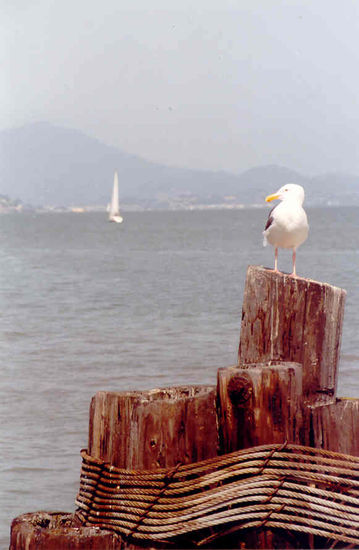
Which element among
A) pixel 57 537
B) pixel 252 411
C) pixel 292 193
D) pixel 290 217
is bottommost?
pixel 57 537

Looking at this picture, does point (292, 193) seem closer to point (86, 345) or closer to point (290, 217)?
point (290, 217)

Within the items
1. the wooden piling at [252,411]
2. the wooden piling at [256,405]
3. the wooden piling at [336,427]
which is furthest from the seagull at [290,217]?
the wooden piling at [256,405]

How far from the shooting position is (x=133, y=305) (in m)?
26.3

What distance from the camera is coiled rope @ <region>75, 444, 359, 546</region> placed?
3.93m

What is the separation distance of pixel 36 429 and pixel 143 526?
19.3 feet

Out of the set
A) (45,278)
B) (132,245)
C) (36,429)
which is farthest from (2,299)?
(132,245)

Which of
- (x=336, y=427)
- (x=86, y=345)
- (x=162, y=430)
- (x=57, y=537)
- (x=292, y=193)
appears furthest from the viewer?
(x=86, y=345)

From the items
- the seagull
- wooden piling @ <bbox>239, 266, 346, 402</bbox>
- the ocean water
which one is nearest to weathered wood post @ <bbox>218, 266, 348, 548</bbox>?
wooden piling @ <bbox>239, 266, 346, 402</bbox>

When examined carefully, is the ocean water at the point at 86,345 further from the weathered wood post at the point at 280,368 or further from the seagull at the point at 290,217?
the weathered wood post at the point at 280,368

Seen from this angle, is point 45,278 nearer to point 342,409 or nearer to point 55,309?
point 55,309

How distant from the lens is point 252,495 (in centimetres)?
396

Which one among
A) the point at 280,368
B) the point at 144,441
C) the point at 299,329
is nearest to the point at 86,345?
the point at 299,329

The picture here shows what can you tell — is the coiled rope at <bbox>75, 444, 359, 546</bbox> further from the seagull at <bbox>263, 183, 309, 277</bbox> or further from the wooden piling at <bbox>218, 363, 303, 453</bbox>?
the seagull at <bbox>263, 183, 309, 277</bbox>

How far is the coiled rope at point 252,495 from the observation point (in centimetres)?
393
